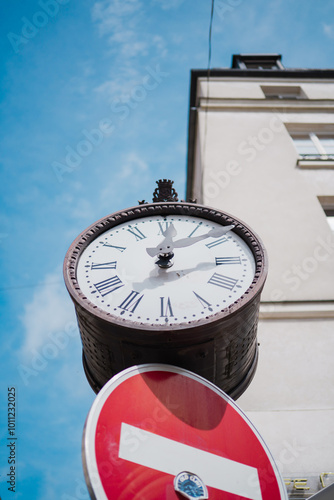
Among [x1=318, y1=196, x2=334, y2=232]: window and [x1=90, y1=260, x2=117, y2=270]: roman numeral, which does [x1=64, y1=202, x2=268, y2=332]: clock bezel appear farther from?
[x1=318, y1=196, x2=334, y2=232]: window

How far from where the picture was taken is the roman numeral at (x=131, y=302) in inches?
82.7

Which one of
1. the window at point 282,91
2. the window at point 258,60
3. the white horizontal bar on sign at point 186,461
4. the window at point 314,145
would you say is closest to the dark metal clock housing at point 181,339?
the white horizontal bar on sign at point 186,461

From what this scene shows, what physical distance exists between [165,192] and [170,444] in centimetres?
202

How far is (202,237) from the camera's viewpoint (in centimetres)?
251

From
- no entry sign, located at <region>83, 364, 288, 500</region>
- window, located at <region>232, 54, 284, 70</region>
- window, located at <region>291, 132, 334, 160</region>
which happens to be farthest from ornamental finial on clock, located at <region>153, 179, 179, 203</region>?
window, located at <region>232, 54, 284, 70</region>

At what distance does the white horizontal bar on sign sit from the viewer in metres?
1.55

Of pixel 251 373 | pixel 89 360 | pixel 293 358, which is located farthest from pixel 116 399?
pixel 293 358

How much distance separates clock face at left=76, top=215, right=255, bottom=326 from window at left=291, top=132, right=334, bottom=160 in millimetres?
4894

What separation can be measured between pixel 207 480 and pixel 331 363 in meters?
2.43

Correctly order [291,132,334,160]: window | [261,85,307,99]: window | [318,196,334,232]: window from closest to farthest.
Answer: [318,196,334,232]: window < [291,132,334,160]: window < [261,85,307,99]: window

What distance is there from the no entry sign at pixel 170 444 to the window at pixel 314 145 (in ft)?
19.1

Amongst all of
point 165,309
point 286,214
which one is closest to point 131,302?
point 165,309

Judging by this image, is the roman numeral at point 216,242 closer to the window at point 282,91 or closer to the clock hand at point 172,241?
the clock hand at point 172,241

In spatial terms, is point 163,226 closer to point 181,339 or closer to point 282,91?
point 181,339
